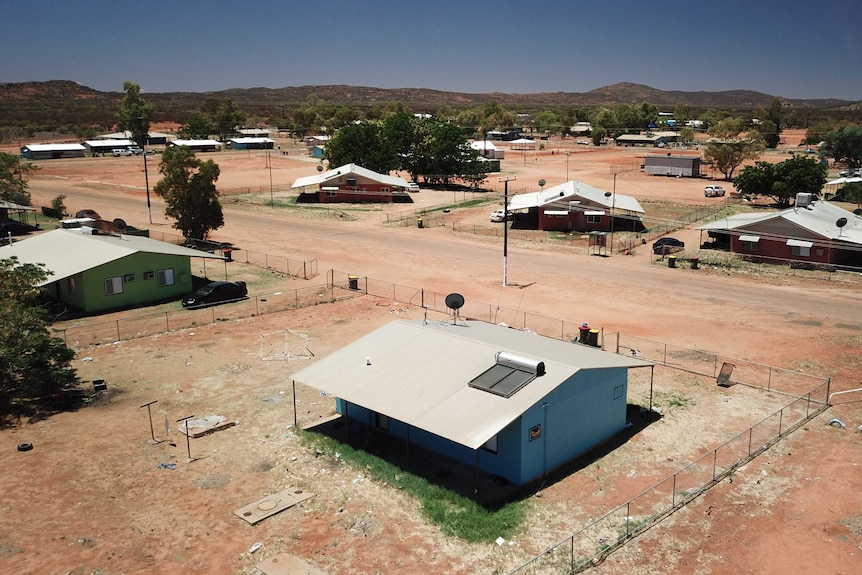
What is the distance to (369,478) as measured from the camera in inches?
909

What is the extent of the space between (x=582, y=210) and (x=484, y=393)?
47239 mm

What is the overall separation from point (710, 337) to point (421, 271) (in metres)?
22.1

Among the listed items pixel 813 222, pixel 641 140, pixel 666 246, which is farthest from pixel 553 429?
pixel 641 140

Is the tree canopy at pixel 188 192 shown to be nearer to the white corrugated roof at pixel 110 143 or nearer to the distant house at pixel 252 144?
the white corrugated roof at pixel 110 143

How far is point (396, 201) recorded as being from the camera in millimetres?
88125

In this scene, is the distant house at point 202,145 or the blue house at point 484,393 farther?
the distant house at point 202,145

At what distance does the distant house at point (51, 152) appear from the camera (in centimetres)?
14225

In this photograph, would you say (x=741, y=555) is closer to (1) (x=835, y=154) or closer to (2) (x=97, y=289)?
(2) (x=97, y=289)

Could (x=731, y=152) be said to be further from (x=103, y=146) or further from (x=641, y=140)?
(x=103, y=146)

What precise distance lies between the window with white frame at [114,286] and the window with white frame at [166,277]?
263 cm

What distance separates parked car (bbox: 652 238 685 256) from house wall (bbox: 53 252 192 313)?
→ 118ft

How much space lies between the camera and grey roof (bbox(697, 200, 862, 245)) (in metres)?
53.6

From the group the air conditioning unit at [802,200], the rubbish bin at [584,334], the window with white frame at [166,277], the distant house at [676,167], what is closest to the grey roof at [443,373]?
the rubbish bin at [584,334]

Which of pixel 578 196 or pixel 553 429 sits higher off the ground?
pixel 578 196
